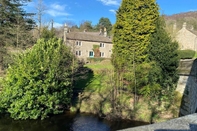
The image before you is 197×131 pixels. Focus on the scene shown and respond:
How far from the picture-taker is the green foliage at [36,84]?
46.2 ft

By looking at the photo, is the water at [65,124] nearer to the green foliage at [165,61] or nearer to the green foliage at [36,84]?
the green foliage at [36,84]

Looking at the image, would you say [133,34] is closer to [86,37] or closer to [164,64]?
[164,64]

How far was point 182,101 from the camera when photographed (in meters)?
14.6

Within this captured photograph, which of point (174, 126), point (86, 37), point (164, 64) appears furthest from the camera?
point (86, 37)

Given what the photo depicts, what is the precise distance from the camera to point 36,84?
46.7 ft

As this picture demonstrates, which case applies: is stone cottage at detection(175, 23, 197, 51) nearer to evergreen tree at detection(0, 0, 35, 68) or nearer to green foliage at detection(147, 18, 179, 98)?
green foliage at detection(147, 18, 179, 98)

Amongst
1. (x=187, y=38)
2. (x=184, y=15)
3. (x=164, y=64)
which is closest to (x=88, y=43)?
(x=187, y=38)

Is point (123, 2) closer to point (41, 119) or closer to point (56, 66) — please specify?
point (56, 66)

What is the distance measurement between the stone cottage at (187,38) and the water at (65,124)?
30.0 m

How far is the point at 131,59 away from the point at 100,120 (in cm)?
688

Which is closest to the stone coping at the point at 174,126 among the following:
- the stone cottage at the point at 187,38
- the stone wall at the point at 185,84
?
the stone wall at the point at 185,84

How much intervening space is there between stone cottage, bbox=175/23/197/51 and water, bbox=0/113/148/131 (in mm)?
30020

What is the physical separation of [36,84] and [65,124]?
4.07 meters

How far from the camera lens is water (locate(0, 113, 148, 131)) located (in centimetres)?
1379
